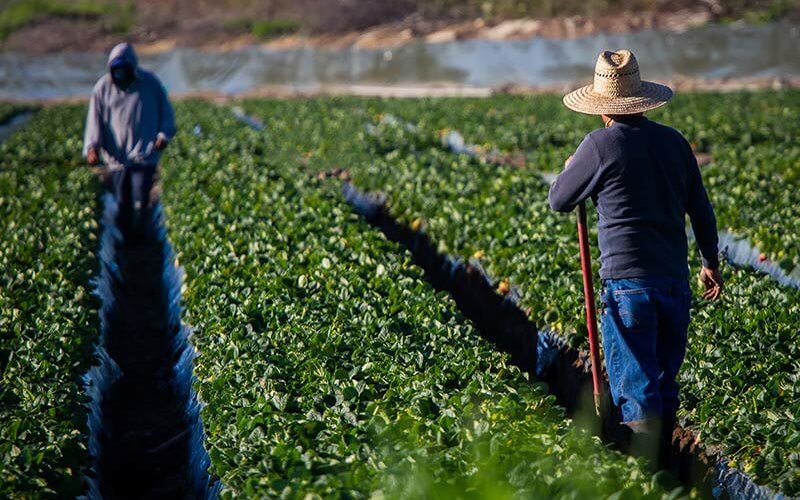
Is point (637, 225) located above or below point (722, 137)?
above

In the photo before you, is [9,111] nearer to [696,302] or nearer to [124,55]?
[124,55]

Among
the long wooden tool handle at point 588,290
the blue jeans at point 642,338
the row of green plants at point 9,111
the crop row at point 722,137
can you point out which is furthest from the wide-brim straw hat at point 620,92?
the row of green plants at point 9,111

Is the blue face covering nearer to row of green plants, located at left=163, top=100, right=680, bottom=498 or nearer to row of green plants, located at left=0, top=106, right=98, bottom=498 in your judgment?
row of green plants, located at left=0, top=106, right=98, bottom=498

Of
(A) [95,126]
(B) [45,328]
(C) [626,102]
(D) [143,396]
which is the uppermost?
(C) [626,102]

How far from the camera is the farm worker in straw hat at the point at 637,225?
486cm

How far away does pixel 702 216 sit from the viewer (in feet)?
16.7

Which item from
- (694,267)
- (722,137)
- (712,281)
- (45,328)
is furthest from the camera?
(722,137)

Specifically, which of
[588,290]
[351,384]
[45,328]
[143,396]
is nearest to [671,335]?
[588,290]

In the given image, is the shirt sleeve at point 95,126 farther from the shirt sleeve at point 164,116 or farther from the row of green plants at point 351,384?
the row of green plants at point 351,384

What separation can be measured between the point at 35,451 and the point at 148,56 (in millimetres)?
41244

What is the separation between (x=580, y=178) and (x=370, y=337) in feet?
5.47

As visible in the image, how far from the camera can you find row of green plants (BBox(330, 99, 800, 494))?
482cm

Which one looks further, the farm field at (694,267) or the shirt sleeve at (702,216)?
the shirt sleeve at (702,216)

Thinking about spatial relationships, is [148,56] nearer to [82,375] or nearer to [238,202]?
[238,202]
